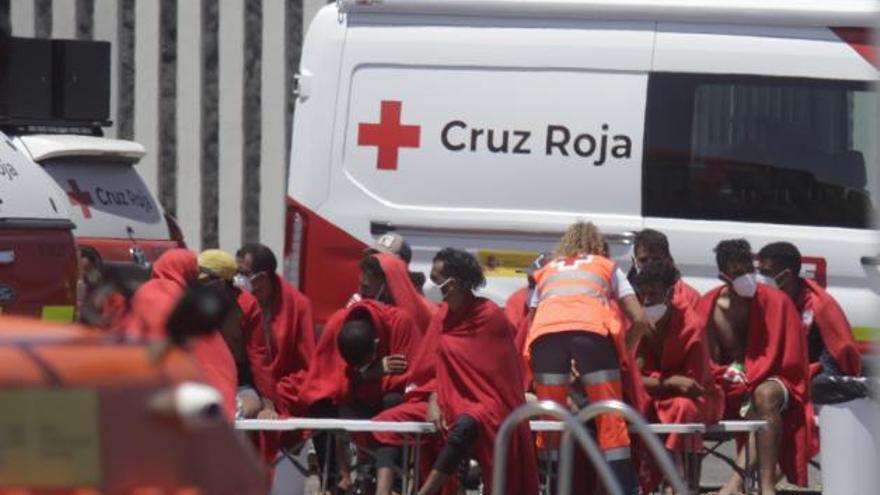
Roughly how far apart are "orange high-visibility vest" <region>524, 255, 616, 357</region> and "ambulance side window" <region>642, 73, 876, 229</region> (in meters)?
1.98

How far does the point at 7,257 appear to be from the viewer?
9.98 meters

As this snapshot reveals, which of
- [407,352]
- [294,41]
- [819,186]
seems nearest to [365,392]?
[407,352]

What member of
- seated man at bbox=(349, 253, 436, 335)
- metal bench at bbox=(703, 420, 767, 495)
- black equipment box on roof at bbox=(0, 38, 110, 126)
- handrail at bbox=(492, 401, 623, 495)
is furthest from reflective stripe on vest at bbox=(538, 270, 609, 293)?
black equipment box on roof at bbox=(0, 38, 110, 126)

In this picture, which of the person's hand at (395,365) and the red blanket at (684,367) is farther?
the person's hand at (395,365)

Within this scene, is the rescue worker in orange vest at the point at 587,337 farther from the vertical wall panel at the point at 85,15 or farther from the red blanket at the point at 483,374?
the vertical wall panel at the point at 85,15

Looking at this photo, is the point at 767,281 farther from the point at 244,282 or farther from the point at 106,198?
the point at 106,198

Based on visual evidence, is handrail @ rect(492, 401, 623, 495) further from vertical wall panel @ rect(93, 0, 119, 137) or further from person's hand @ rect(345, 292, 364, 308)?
vertical wall panel @ rect(93, 0, 119, 137)

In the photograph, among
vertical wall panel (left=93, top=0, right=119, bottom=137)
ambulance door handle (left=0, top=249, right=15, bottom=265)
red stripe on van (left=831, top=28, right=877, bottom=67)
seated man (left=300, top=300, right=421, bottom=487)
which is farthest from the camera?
vertical wall panel (left=93, top=0, right=119, bottom=137)

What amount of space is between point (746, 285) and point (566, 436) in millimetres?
4726

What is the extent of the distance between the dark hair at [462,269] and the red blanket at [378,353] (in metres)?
0.71

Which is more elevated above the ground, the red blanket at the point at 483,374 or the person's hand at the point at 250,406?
the red blanket at the point at 483,374

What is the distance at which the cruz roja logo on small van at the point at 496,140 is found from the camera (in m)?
11.5

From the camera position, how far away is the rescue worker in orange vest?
9398 mm

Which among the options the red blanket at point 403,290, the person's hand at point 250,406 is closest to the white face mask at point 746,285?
the red blanket at point 403,290
